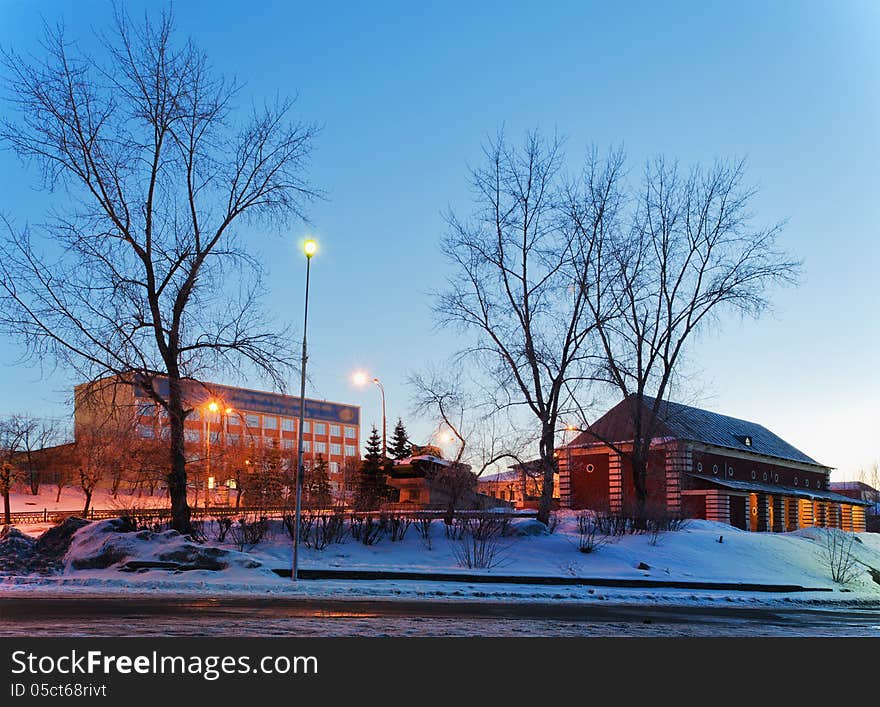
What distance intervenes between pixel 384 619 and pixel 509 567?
1155 centimetres

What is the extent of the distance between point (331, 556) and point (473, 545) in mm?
4641

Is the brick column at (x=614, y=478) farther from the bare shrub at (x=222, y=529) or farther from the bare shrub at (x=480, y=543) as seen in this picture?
the bare shrub at (x=222, y=529)

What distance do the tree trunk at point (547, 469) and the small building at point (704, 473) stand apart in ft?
55.4

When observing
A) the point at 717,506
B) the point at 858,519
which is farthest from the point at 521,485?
the point at 858,519

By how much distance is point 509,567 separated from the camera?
81.7 ft

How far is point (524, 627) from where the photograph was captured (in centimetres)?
1365

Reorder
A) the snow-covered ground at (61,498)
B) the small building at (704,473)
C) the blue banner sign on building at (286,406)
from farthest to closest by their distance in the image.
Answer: the blue banner sign on building at (286,406) → the snow-covered ground at (61,498) → the small building at (704,473)

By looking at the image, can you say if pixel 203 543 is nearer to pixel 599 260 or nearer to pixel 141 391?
pixel 141 391

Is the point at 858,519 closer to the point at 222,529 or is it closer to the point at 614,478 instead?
the point at 614,478

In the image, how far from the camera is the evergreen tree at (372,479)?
30509 mm

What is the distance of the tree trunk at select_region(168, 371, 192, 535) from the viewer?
25.6 meters

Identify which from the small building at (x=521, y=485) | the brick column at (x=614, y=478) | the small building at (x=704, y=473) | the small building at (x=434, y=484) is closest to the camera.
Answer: the small building at (x=434, y=484)

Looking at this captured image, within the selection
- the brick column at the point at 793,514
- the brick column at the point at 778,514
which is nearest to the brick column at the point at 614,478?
the brick column at the point at 778,514
